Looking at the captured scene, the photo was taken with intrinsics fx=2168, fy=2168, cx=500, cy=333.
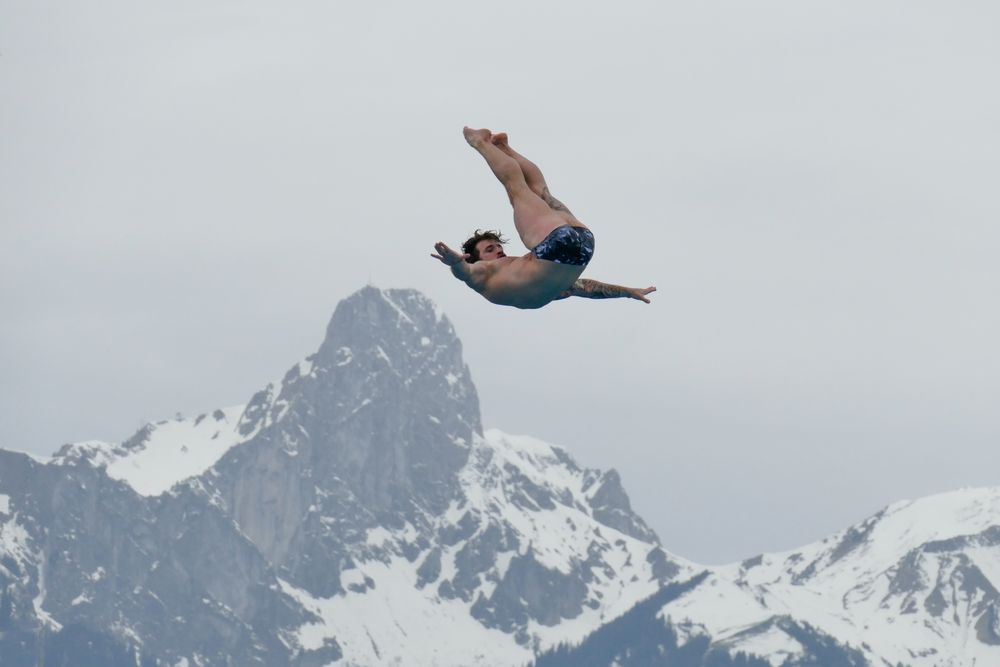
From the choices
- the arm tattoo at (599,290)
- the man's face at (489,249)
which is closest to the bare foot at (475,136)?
the man's face at (489,249)

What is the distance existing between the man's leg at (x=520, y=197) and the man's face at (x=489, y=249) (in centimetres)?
144

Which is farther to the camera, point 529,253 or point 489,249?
point 489,249

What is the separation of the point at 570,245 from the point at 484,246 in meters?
3.39

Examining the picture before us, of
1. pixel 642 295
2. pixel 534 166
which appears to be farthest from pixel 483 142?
pixel 642 295

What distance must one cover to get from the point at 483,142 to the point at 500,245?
7.18 feet

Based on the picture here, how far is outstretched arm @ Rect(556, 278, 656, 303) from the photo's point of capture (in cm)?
4400

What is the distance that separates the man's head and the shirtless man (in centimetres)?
2

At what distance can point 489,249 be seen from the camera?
4353 centimetres

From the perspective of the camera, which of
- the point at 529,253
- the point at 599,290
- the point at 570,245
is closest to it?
the point at 570,245

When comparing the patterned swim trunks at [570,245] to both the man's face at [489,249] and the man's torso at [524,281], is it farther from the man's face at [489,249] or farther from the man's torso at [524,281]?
the man's face at [489,249]

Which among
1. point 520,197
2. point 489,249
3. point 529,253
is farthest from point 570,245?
point 489,249

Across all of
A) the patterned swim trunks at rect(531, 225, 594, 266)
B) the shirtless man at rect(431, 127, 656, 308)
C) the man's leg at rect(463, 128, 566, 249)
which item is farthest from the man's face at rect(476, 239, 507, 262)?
the patterned swim trunks at rect(531, 225, 594, 266)

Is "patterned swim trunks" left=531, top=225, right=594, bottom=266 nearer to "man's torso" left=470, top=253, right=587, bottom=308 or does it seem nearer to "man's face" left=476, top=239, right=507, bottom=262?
"man's torso" left=470, top=253, right=587, bottom=308

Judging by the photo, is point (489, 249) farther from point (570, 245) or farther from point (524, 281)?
point (570, 245)
